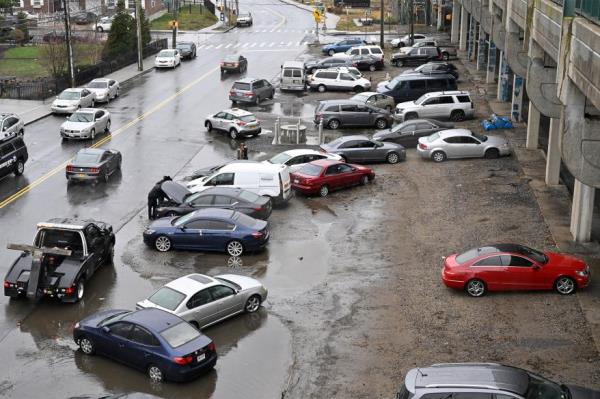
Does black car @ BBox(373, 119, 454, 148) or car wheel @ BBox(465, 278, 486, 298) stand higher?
car wheel @ BBox(465, 278, 486, 298)

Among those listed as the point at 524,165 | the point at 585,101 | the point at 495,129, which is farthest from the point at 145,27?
the point at 585,101

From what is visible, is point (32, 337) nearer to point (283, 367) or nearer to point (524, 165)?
point (283, 367)

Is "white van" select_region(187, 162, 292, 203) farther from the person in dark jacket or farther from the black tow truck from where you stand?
the black tow truck

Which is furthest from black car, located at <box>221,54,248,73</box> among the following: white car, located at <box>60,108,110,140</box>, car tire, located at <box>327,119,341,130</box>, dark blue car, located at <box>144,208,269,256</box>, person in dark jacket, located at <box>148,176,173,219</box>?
dark blue car, located at <box>144,208,269,256</box>

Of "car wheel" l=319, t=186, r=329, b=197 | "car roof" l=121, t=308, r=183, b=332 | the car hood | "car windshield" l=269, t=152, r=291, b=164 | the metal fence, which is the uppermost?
"car roof" l=121, t=308, r=183, b=332

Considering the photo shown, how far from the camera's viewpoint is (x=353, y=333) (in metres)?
21.4

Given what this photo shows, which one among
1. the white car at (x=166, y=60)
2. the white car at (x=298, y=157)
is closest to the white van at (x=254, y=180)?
the white car at (x=298, y=157)

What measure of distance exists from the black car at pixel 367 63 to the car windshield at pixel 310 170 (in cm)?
3117

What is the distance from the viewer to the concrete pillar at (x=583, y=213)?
26.5 metres

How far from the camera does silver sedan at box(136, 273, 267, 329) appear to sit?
21.2 meters

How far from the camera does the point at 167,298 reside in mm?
21406

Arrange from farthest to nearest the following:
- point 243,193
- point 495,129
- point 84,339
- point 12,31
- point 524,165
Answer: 1. point 12,31
2. point 495,129
3. point 524,165
4. point 243,193
5. point 84,339

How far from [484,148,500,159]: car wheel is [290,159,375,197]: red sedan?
21.0 feet

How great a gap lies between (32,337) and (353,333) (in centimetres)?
752
